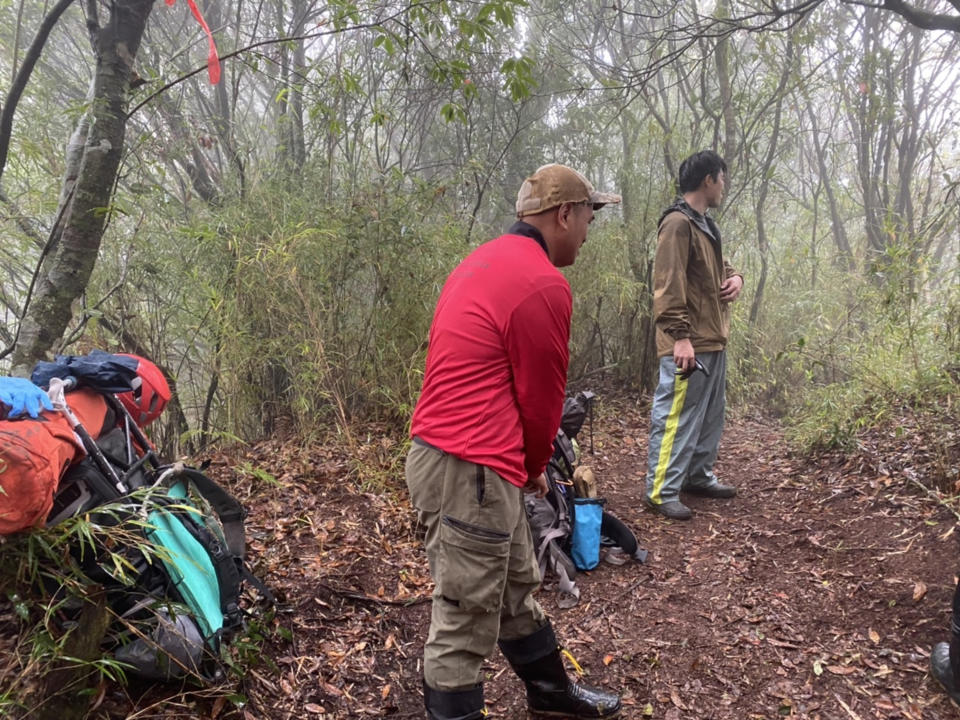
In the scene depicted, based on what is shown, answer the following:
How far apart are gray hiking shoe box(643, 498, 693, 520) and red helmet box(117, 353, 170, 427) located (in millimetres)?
2825

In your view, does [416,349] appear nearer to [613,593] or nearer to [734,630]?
[613,593]

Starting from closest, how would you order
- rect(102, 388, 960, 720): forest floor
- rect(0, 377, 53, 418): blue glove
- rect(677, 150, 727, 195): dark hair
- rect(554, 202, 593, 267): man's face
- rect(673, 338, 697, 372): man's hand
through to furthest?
rect(0, 377, 53, 418): blue glove, rect(554, 202, 593, 267): man's face, rect(102, 388, 960, 720): forest floor, rect(673, 338, 697, 372): man's hand, rect(677, 150, 727, 195): dark hair

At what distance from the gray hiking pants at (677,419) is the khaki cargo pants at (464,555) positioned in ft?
6.63

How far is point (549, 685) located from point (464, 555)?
71cm

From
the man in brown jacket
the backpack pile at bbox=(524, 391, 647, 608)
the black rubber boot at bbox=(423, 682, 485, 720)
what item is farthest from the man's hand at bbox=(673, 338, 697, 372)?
the black rubber boot at bbox=(423, 682, 485, 720)

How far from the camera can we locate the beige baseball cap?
1.78 meters

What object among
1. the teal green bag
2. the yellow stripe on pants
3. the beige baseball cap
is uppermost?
the beige baseball cap

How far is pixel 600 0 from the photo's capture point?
7.41 metres

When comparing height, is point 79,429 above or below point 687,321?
below

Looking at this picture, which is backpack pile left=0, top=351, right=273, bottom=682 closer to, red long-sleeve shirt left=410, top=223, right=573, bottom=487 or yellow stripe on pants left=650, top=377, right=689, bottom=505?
red long-sleeve shirt left=410, top=223, right=573, bottom=487

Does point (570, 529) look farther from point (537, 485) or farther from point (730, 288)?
point (730, 288)

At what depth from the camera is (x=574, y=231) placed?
1840 millimetres

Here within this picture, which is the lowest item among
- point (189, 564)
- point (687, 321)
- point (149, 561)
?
point (189, 564)

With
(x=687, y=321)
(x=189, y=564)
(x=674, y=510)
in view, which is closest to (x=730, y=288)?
(x=687, y=321)
